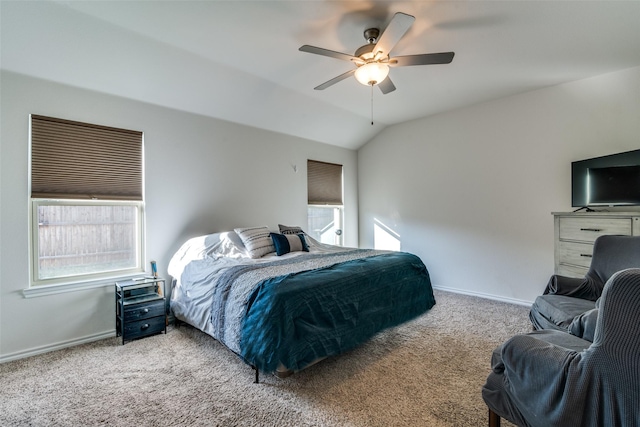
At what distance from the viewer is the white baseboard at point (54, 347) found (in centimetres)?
243

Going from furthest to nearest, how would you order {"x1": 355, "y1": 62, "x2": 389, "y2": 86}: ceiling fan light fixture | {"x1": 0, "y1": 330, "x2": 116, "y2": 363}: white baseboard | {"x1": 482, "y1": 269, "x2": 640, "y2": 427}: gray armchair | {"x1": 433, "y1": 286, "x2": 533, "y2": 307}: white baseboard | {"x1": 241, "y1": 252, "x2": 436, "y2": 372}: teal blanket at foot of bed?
1. {"x1": 433, "y1": 286, "x2": 533, "y2": 307}: white baseboard
2. {"x1": 0, "y1": 330, "x2": 116, "y2": 363}: white baseboard
3. {"x1": 355, "y1": 62, "x2": 389, "y2": 86}: ceiling fan light fixture
4. {"x1": 241, "y1": 252, "x2": 436, "y2": 372}: teal blanket at foot of bed
5. {"x1": 482, "y1": 269, "x2": 640, "y2": 427}: gray armchair

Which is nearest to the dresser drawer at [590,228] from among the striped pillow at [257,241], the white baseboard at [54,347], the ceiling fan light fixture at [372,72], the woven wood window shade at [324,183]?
the ceiling fan light fixture at [372,72]

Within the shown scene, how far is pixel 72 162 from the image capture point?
2.78m

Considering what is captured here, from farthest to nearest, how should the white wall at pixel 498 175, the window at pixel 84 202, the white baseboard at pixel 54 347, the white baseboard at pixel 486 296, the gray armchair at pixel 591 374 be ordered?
the white baseboard at pixel 486 296 → the white wall at pixel 498 175 → the window at pixel 84 202 → the white baseboard at pixel 54 347 → the gray armchair at pixel 591 374

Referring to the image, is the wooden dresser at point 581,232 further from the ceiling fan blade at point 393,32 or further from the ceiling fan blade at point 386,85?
the ceiling fan blade at point 393,32

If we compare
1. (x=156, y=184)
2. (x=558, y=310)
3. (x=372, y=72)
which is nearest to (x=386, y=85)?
(x=372, y=72)

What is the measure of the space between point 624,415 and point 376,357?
1664 mm

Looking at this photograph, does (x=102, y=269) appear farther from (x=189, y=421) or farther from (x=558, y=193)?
(x=558, y=193)

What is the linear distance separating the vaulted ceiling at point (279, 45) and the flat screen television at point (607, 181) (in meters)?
1.01

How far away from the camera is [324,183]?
204 inches

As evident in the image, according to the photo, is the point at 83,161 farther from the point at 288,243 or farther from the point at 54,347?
the point at 288,243

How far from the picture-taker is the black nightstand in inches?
108

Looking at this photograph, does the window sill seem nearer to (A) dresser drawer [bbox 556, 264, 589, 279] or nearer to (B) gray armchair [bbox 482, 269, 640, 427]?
(B) gray armchair [bbox 482, 269, 640, 427]

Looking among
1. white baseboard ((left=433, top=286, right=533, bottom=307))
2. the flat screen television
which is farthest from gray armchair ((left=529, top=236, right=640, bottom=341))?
white baseboard ((left=433, top=286, right=533, bottom=307))
